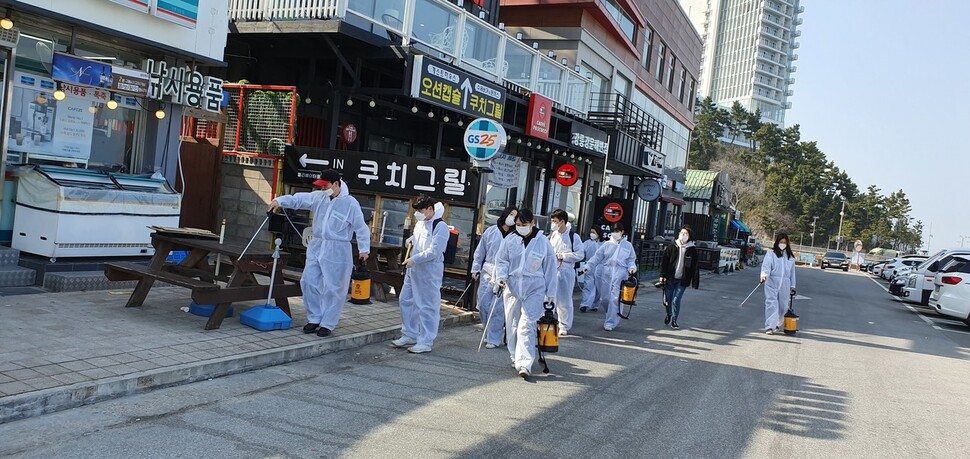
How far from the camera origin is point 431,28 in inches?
523

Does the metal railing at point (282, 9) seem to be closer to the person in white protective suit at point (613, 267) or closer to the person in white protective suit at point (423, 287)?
the person in white protective suit at point (423, 287)

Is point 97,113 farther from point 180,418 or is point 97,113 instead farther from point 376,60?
point 180,418

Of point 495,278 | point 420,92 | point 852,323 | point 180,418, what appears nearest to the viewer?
point 180,418

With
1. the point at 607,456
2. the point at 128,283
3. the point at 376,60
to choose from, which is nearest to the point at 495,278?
the point at 607,456

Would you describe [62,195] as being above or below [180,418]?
above

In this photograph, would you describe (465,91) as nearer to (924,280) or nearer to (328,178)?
(328,178)

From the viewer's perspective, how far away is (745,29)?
13250cm

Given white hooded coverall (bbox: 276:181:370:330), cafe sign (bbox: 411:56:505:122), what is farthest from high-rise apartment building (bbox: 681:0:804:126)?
white hooded coverall (bbox: 276:181:370:330)

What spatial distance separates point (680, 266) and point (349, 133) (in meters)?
7.78

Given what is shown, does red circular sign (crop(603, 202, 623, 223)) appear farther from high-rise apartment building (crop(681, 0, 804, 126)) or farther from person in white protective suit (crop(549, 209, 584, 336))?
high-rise apartment building (crop(681, 0, 804, 126))

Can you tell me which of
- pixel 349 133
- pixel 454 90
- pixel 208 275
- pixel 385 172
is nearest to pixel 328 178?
pixel 208 275

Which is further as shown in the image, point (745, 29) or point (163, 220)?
point (745, 29)

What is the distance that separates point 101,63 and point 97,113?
1.18 meters

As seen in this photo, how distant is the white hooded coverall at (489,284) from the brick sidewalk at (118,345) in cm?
126
